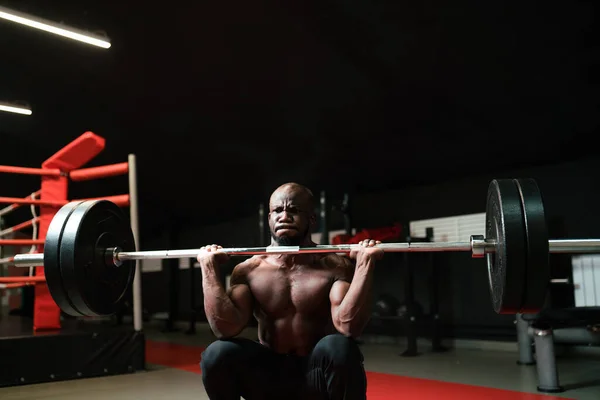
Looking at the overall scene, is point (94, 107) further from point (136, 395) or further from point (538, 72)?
point (538, 72)

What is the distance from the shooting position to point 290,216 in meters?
2.08

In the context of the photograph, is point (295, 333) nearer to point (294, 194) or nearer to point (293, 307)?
point (293, 307)

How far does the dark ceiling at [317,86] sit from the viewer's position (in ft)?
13.5

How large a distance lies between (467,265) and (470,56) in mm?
2557

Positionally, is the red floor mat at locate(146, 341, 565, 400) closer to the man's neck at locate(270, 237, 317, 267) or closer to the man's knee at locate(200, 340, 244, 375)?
the man's neck at locate(270, 237, 317, 267)

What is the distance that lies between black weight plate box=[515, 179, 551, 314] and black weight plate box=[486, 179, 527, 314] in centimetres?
1

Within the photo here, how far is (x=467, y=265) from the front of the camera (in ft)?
19.5

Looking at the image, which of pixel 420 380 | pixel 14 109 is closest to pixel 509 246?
pixel 420 380

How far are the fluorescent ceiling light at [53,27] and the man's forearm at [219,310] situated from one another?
12.9 feet

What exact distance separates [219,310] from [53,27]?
4.07 metres

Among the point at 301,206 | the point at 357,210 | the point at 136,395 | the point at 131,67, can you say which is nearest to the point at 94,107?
the point at 131,67

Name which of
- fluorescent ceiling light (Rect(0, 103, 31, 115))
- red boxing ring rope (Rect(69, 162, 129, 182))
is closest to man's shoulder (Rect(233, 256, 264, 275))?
red boxing ring rope (Rect(69, 162, 129, 182))

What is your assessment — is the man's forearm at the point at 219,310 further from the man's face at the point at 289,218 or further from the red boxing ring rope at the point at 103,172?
the red boxing ring rope at the point at 103,172

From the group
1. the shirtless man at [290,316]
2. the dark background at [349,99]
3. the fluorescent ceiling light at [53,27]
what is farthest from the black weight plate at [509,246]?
the fluorescent ceiling light at [53,27]
